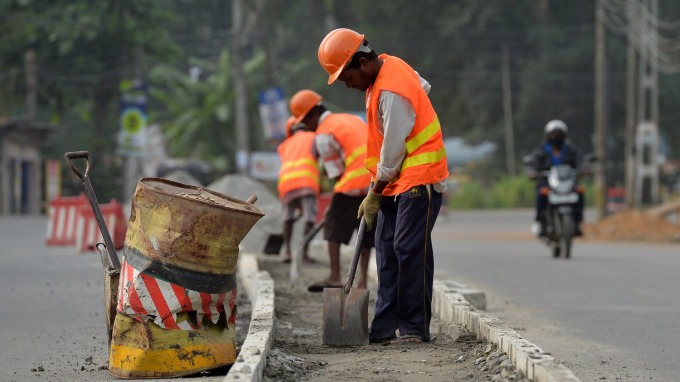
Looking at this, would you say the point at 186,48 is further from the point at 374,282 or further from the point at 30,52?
the point at 374,282

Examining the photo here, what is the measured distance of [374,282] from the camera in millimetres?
12281

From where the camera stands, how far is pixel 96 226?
766 inches

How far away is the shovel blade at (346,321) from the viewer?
7.76 meters

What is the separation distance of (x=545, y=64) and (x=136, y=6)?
17484 millimetres

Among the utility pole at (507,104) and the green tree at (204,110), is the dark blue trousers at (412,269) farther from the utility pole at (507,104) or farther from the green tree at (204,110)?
the utility pole at (507,104)

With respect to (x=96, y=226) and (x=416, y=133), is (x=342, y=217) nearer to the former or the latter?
(x=416, y=133)

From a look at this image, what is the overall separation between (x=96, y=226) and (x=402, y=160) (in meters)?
12.4

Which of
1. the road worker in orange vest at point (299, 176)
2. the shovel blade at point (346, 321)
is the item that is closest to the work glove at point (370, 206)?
the shovel blade at point (346, 321)

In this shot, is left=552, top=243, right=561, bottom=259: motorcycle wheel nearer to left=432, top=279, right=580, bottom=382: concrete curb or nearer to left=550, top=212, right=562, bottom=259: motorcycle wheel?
left=550, top=212, right=562, bottom=259: motorcycle wheel

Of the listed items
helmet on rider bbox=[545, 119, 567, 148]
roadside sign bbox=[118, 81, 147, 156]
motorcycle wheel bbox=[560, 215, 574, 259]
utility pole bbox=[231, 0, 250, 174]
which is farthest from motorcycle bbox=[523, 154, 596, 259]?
utility pole bbox=[231, 0, 250, 174]

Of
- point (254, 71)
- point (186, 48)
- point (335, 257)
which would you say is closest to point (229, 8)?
point (186, 48)

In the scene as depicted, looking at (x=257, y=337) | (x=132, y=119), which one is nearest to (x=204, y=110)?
(x=132, y=119)

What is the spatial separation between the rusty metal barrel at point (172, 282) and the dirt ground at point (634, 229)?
701 inches

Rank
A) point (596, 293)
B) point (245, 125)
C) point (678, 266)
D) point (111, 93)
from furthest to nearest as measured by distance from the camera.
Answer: point (111, 93), point (245, 125), point (678, 266), point (596, 293)
